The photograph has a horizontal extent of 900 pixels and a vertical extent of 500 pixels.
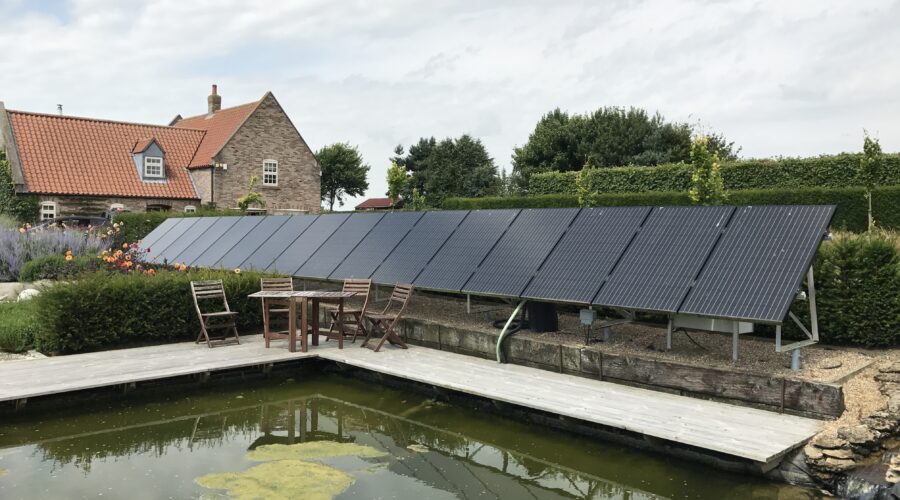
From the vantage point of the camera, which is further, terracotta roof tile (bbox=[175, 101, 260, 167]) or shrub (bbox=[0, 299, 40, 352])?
terracotta roof tile (bbox=[175, 101, 260, 167])

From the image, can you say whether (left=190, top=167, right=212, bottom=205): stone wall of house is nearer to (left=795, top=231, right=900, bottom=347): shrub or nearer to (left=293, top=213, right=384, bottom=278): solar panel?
(left=293, top=213, right=384, bottom=278): solar panel

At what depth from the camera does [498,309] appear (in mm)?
11312

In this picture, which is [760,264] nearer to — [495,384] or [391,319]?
[495,384]

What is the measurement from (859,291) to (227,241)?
12384 mm

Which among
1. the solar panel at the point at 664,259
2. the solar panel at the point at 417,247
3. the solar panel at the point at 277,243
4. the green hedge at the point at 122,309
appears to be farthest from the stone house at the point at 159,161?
the solar panel at the point at 664,259

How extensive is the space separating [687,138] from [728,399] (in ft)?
112

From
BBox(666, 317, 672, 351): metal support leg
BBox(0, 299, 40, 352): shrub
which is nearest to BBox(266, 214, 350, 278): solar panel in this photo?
BBox(0, 299, 40, 352): shrub

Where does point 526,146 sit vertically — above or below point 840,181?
above

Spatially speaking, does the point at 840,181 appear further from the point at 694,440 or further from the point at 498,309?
the point at 694,440

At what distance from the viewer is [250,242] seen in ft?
47.8

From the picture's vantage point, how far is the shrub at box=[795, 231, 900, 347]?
823cm

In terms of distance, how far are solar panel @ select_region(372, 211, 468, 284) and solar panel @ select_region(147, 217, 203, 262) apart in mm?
7909

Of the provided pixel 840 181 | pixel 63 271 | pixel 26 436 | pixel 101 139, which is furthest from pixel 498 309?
pixel 101 139

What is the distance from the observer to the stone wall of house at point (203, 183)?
106 ft
